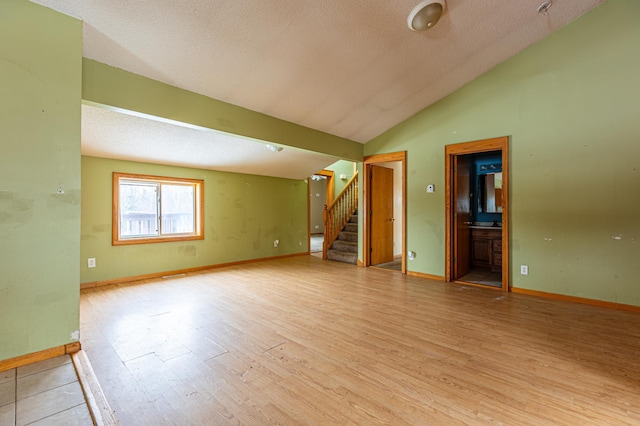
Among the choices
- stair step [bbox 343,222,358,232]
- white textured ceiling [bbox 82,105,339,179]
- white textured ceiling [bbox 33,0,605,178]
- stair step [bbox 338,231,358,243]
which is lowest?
stair step [bbox 338,231,358,243]

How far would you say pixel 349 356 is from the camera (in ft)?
7.15

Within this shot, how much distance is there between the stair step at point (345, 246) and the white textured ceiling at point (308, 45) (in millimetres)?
3112

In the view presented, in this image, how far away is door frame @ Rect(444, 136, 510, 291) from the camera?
3.97 metres

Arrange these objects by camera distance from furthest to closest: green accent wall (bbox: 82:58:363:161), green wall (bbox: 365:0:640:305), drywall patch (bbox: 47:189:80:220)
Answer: green wall (bbox: 365:0:640:305) < green accent wall (bbox: 82:58:363:161) < drywall patch (bbox: 47:189:80:220)

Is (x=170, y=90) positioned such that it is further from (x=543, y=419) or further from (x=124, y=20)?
(x=543, y=419)

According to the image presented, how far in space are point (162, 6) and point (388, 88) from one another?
2800 mm

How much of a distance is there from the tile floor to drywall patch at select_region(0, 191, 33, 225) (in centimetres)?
102

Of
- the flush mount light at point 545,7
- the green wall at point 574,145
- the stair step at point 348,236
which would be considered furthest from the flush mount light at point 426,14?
the stair step at point 348,236

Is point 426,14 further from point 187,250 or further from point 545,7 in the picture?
point 187,250

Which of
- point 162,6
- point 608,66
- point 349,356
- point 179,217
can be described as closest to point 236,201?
point 179,217

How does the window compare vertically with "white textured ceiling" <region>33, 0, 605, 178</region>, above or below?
below

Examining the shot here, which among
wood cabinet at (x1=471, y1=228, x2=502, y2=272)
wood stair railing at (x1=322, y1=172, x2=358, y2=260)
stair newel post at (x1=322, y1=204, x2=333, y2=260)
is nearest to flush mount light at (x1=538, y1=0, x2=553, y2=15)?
wood cabinet at (x1=471, y1=228, x2=502, y2=272)

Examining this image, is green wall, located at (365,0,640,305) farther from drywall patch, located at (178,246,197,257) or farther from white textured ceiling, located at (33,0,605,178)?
drywall patch, located at (178,246,197,257)

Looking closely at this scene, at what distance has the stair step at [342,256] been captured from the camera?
20.1ft
